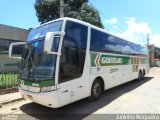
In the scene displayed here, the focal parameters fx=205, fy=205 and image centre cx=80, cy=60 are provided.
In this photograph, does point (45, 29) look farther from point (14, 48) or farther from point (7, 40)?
point (7, 40)

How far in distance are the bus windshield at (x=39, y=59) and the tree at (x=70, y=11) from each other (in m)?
16.8

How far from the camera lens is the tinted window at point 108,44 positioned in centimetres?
858

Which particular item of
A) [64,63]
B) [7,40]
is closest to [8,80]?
[64,63]

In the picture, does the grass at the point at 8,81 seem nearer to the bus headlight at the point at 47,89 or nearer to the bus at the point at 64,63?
the bus at the point at 64,63

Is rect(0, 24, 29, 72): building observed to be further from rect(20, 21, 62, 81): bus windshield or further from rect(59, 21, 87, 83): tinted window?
rect(59, 21, 87, 83): tinted window

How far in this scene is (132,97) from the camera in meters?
9.36

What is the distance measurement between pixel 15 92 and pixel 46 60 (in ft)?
14.9

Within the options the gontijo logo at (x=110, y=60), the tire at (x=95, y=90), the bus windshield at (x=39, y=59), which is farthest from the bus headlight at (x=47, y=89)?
the gontijo logo at (x=110, y=60)

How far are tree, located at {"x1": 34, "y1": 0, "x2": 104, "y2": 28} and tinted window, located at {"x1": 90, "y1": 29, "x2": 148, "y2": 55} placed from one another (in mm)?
11514

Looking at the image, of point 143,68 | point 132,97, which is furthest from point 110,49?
point 143,68

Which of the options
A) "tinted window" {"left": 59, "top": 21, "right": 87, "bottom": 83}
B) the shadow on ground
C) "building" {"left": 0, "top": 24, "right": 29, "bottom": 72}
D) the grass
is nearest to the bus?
"tinted window" {"left": 59, "top": 21, "right": 87, "bottom": 83}

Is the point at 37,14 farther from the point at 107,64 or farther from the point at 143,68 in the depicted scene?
the point at 107,64

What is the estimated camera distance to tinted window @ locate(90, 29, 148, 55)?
8582 millimetres

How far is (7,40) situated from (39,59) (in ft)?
60.4
